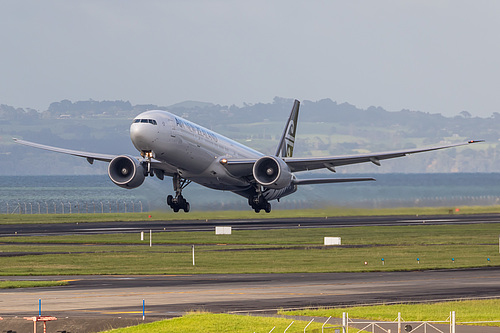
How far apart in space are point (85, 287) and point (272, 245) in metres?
30.7

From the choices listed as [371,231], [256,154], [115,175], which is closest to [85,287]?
[115,175]

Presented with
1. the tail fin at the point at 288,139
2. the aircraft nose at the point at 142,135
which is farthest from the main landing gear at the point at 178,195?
the tail fin at the point at 288,139

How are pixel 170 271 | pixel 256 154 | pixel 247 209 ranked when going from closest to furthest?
1. pixel 170 271
2. pixel 256 154
3. pixel 247 209

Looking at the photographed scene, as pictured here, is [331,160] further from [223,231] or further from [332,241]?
[223,231]

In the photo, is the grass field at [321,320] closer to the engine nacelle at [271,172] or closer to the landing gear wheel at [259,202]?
the engine nacelle at [271,172]

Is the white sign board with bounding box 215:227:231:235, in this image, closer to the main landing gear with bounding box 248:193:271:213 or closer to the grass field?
the main landing gear with bounding box 248:193:271:213

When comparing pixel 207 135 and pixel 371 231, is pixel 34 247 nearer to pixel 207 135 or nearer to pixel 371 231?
pixel 207 135

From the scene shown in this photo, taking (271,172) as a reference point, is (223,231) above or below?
below

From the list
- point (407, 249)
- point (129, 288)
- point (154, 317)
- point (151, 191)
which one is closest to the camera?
point (154, 317)

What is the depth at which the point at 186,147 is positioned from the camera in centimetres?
6266

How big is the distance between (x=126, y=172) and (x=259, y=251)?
39.8 ft

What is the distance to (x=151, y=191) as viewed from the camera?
346ft

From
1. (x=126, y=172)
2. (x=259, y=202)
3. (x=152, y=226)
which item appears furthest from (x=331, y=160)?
(x=152, y=226)

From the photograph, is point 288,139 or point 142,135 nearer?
point 142,135
